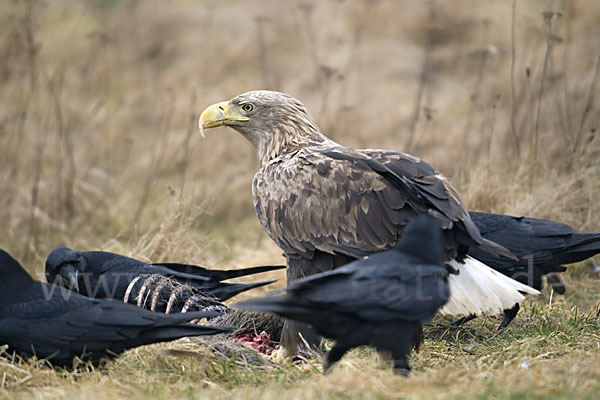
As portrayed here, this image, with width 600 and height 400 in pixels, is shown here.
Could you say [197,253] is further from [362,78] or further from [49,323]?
[362,78]

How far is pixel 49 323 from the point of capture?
3783mm

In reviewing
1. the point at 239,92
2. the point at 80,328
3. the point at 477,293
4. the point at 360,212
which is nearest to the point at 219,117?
the point at 360,212

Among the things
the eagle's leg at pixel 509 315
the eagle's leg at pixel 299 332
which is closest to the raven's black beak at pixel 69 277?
the eagle's leg at pixel 299 332

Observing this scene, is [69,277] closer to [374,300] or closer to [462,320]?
[374,300]

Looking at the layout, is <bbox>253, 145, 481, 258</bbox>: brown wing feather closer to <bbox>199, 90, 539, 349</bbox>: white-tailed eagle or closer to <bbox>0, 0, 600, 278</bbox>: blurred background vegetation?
<bbox>199, 90, 539, 349</bbox>: white-tailed eagle

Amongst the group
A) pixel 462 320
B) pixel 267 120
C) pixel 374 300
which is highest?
pixel 267 120

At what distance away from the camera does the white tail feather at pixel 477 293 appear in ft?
13.7

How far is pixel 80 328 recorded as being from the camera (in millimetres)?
3760

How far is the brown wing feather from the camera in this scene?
4.15m

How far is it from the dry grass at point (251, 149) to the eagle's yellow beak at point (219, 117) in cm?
140

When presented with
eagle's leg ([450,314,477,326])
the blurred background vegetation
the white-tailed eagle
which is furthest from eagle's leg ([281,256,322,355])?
the blurred background vegetation

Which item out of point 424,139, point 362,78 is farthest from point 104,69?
point 424,139

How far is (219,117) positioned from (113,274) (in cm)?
129

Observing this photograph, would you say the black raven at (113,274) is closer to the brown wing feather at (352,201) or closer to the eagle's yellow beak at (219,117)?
the brown wing feather at (352,201)
